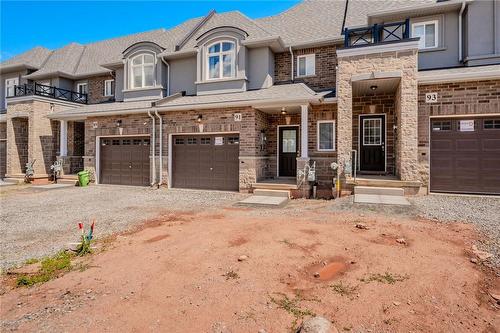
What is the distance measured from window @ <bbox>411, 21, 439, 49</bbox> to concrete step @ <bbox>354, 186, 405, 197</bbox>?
6.60 m

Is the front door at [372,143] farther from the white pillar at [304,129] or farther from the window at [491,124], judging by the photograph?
the window at [491,124]

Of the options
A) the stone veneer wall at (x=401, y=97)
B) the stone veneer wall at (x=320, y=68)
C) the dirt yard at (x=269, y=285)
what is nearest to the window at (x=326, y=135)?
the stone veneer wall at (x=401, y=97)

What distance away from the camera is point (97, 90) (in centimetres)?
1814

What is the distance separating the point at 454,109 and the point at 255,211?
763 centimetres

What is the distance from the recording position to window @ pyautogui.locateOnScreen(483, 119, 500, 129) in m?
8.96

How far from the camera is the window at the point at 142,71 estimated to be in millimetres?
15383

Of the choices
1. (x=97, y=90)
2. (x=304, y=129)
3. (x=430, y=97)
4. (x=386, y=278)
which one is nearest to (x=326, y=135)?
(x=304, y=129)

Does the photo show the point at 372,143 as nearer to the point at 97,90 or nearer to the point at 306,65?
the point at 306,65

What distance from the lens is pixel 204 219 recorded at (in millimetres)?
7359

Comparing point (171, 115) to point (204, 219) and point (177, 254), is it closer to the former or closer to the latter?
point (204, 219)

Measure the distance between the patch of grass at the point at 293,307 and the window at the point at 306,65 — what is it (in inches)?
466

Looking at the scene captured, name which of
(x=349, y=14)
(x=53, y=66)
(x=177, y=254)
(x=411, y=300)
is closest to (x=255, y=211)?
(x=177, y=254)

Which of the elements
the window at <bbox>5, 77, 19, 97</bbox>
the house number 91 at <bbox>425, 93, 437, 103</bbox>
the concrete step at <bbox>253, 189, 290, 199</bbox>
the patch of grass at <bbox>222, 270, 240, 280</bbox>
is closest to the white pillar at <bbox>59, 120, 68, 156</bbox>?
the window at <bbox>5, 77, 19, 97</bbox>

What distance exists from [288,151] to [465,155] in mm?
6682
